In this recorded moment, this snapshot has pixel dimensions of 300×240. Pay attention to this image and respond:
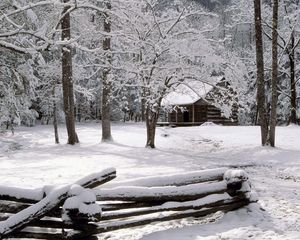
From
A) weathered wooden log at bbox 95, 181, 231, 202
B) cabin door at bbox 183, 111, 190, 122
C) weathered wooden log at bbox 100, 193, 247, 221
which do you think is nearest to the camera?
weathered wooden log at bbox 95, 181, 231, 202

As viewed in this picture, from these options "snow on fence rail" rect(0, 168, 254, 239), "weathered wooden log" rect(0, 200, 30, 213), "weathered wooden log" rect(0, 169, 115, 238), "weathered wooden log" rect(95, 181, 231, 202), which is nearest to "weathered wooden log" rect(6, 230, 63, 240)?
"snow on fence rail" rect(0, 168, 254, 239)

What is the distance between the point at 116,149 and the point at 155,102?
9.43ft

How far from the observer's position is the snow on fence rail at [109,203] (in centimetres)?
574

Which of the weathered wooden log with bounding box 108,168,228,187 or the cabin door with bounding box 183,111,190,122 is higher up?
the cabin door with bounding box 183,111,190,122

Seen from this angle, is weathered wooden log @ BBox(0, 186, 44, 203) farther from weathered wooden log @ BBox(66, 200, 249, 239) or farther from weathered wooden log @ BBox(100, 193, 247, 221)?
weathered wooden log @ BBox(100, 193, 247, 221)

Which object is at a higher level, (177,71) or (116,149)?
(177,71)

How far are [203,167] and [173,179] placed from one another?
6.75m

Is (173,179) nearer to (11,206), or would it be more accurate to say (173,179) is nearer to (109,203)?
(109,203)

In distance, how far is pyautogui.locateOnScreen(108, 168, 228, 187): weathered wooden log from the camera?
677 centimetres

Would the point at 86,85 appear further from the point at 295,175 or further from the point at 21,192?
the point at 21,192

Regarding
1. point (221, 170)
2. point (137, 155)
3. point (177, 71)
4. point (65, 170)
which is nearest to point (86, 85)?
point (177, 71)

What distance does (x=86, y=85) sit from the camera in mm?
49125

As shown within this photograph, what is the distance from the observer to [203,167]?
13.5 m

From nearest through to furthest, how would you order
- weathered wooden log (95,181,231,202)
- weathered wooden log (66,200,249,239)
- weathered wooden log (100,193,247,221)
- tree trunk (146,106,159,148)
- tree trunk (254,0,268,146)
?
weathered wooden log (66,200,249,239)
weathered wooden log (95,181,231,202)
weathered wooden log (100,193,247,221)
tree trunk (254,0,268,146)
tree trunk (146,106,159,148)
